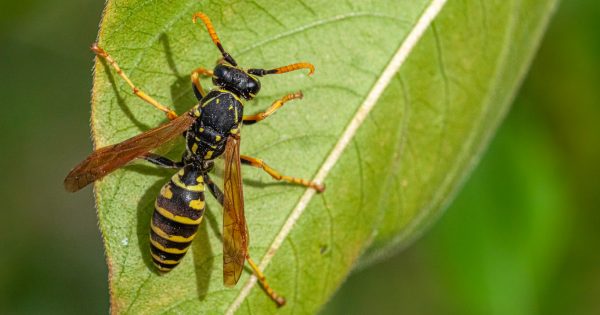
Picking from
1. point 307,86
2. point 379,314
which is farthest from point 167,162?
point 379,314

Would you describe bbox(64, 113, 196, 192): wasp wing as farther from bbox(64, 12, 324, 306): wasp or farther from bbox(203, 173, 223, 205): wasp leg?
bbox(203, 173, 223, 205): wasp leg

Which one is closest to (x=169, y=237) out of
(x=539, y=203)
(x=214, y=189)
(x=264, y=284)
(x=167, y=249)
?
(x=167, y=249)

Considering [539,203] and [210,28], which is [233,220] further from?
[539,203]

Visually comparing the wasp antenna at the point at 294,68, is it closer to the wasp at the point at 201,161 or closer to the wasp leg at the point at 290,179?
the wasp at the point at 201,161

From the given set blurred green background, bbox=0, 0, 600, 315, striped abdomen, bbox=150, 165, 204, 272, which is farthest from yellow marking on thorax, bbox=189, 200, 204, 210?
blurred green background, bbox=0, 0, 600, 315

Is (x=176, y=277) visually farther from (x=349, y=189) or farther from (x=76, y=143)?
(x=76, y=143)
